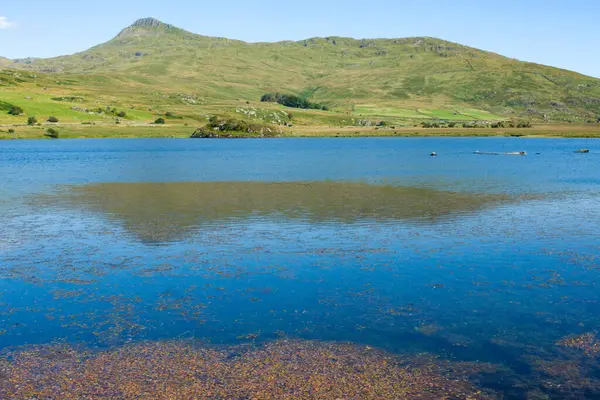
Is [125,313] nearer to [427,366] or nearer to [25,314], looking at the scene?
[25,314]

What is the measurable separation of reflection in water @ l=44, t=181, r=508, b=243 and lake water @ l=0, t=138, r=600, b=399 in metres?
0.31

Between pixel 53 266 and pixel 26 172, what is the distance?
5896cm

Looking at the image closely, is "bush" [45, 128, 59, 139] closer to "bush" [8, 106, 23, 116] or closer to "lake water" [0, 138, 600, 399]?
"bush" [8, 106, 23, 116]

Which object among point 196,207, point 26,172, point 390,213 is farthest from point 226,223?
point 26,172

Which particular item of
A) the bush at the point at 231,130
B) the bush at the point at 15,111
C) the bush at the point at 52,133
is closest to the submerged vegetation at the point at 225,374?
the bush at the point at 52,133

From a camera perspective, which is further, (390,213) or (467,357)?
(390,213)

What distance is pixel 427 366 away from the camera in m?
Result: 17.4

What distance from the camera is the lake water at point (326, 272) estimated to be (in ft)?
64.8

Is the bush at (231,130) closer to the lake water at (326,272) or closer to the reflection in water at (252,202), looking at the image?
the reflection in water at (252,202)

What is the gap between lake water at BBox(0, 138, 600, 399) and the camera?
19750 mm

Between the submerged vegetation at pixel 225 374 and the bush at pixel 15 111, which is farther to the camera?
the bush at pixel 15 111

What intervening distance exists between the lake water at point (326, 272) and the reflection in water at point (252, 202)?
310 millimetres

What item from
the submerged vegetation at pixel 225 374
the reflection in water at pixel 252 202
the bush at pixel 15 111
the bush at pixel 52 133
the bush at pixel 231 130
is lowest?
the submerged vegetation at pixel 225 374

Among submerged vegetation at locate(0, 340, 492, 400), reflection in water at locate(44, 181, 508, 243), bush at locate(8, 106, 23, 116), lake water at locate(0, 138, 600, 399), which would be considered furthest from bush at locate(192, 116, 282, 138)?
submerged vegetation at locate(0, 340, 492, 400)
